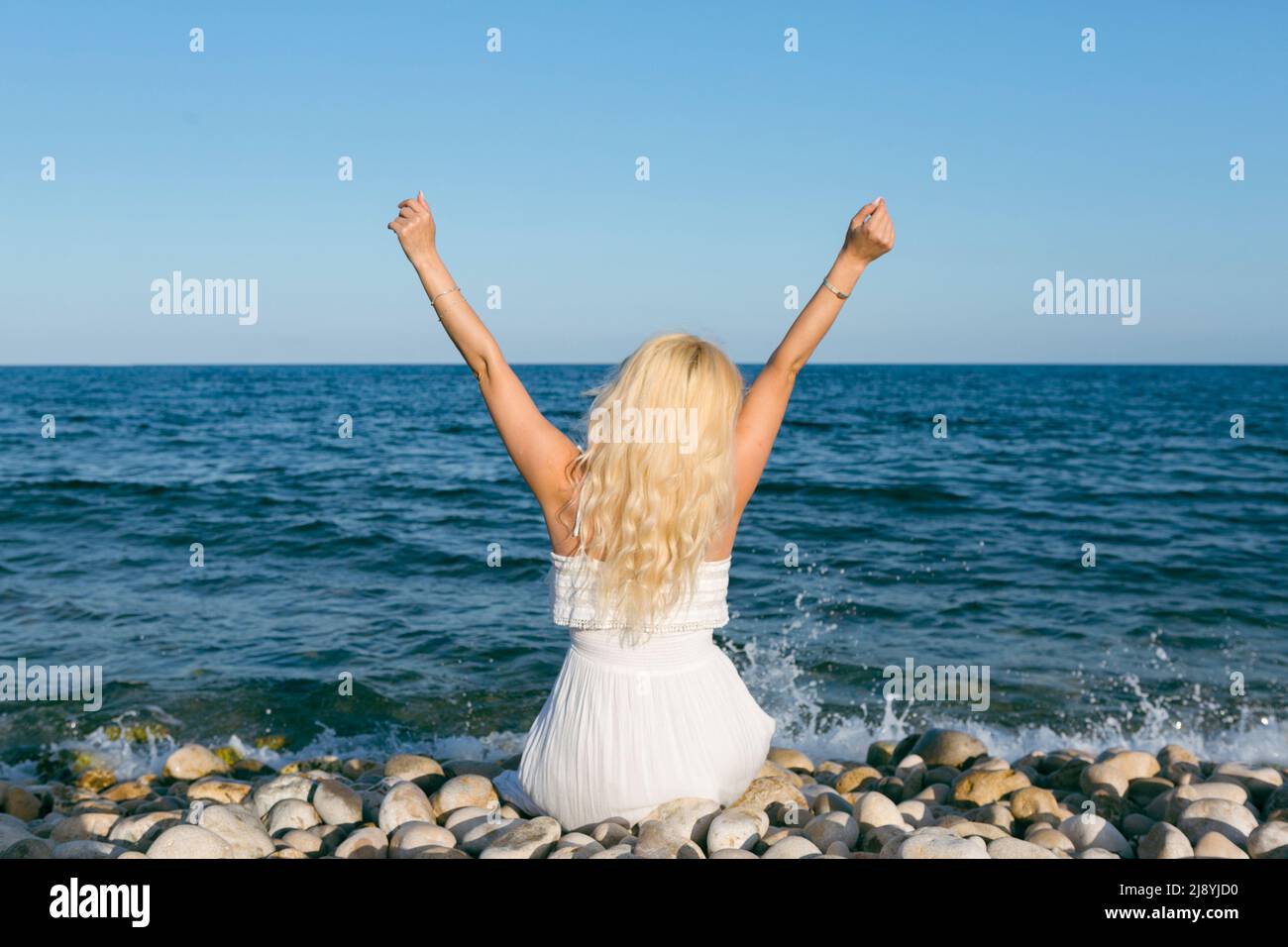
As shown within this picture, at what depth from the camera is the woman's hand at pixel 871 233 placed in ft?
12.1

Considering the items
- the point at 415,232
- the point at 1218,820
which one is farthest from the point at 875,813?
the point at 415,232

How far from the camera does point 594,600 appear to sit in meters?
3.74

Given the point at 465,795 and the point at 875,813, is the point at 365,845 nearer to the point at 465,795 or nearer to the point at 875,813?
the point at 465,795

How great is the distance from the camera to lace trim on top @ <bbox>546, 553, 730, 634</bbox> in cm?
375

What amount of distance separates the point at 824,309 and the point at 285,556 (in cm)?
990

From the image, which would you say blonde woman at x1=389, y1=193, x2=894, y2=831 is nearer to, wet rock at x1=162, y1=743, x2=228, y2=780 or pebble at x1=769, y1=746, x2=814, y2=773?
pebble at x1=769, y1=746, x2=814, y2=773

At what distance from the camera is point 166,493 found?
16672mm

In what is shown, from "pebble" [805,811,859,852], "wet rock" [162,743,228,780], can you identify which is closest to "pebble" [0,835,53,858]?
"wet rock" [162,743,228,780]

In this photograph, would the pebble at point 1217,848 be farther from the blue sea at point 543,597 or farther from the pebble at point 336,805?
the pebble at point 336,805

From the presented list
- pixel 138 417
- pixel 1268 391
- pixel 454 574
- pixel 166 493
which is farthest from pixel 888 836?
pixel 1268 391

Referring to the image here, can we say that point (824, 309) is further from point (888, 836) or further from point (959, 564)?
point (959, 564)

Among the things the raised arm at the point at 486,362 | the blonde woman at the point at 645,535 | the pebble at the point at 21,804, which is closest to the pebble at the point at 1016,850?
the blonde woman at the point at 645,535

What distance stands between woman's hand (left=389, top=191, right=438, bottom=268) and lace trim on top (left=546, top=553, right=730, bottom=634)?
3.95ft

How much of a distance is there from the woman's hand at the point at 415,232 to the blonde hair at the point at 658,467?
0.80 metres
